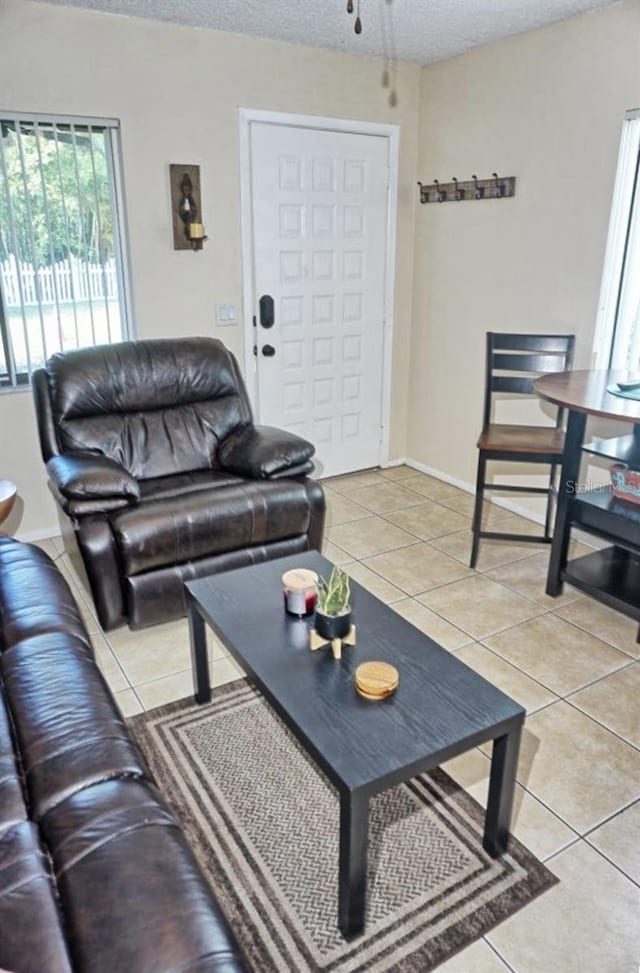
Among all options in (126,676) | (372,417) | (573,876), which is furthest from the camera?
(372,417)

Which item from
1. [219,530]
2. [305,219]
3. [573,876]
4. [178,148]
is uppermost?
[178,148]

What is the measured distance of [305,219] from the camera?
12.8 feet

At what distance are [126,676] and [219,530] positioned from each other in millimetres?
633

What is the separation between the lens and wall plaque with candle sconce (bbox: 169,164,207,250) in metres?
3.48

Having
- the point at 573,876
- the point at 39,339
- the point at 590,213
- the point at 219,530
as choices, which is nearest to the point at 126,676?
the point at 219,530

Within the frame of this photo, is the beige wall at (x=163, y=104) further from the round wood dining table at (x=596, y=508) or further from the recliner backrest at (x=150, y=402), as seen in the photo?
the round wood dining table at (x=596, y=508)

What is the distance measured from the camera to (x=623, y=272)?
3184mm

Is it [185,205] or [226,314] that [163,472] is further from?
[185,205]

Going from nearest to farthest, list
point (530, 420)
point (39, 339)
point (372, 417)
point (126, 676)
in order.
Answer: point (126, 676), point (39, 339), point (530, 420), point (372, 417)

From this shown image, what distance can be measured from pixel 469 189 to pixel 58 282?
2274 mm

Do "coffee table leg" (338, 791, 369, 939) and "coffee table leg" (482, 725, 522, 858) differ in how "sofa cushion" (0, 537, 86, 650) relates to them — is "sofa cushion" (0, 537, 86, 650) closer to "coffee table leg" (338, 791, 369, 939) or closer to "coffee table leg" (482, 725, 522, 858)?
"coffee table leg" (338, 791, 369, 939)

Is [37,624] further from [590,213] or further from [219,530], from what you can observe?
Answer: [590,213]

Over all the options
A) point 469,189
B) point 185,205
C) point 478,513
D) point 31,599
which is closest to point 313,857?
point 31,599

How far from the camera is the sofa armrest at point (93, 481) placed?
2.52 m
